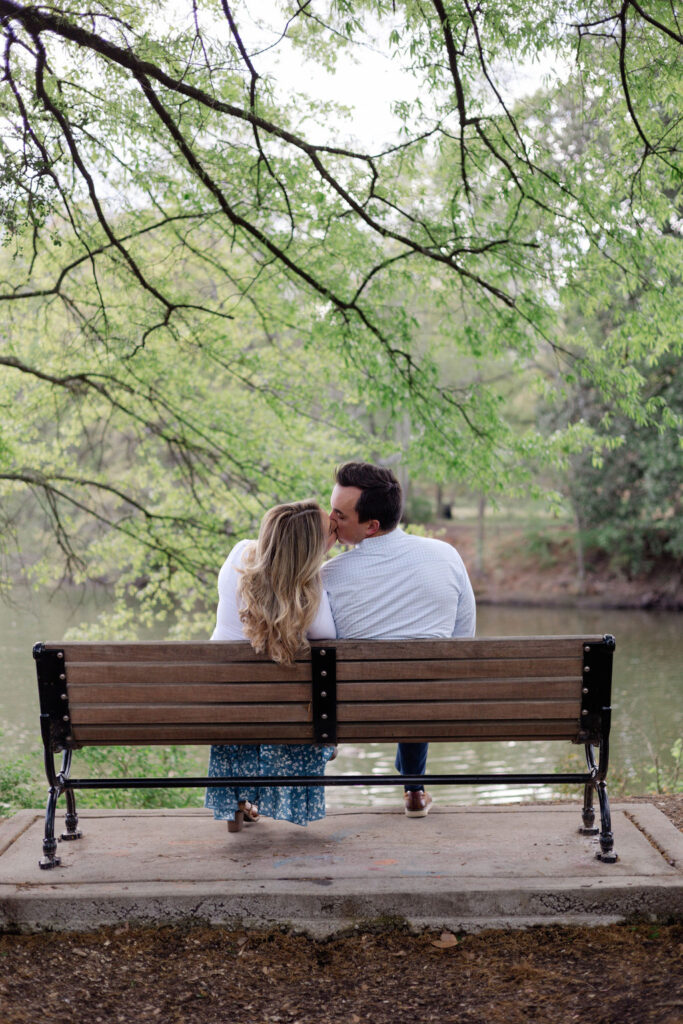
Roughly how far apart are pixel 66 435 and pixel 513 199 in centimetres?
541

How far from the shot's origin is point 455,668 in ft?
11.0

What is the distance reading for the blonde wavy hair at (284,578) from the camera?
3.33 m

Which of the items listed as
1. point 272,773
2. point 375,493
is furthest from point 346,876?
point 375,493

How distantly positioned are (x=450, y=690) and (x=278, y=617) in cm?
65

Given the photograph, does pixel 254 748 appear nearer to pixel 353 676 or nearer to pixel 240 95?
pixel 353 676

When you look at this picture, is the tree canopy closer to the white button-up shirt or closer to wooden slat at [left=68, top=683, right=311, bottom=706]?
the white button-up shirt

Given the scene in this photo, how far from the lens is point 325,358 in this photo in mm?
8438

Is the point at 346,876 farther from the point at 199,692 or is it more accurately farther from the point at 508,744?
the point at 508,744

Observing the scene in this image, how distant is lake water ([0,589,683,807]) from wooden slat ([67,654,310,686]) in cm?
434

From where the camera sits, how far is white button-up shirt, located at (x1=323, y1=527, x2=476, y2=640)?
357 cm

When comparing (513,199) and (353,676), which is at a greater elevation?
(513,199)

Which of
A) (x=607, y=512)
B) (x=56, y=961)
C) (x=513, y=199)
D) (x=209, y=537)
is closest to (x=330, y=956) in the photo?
(x=56, y=961)

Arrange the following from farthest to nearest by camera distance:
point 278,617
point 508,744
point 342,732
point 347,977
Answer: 1. point 508,744
2. point 342,732
3. point 278,617
4. point 347,977

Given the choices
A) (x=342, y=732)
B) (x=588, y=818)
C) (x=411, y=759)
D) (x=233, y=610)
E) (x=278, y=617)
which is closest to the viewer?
(x=278, y=617)
